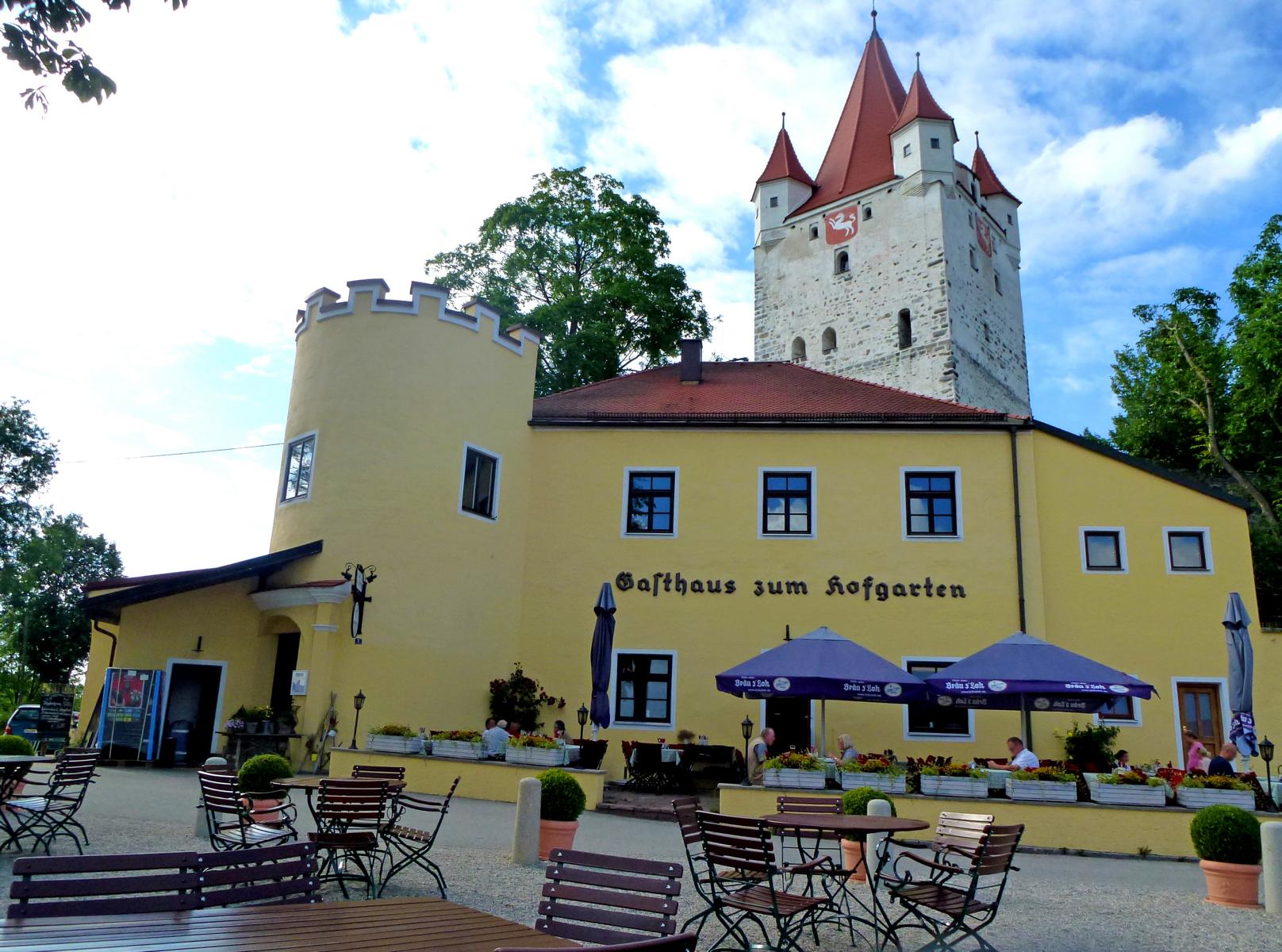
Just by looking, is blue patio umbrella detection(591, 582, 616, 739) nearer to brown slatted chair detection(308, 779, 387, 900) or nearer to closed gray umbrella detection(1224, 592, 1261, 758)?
brown slatted chair detection(308, 779, 387, 900)

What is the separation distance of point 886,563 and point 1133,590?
451 cm

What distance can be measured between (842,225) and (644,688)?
28.8m

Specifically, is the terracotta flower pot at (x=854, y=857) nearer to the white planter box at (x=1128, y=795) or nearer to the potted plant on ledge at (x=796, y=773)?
the potted plant on ledge at (x=796, y=773)

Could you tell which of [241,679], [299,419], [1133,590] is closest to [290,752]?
[241,679]

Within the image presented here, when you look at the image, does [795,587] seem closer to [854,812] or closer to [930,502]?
[930,502]

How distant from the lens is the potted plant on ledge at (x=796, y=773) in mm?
13227

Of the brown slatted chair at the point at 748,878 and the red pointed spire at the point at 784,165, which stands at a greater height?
the red pointed spire at the point at 784,165

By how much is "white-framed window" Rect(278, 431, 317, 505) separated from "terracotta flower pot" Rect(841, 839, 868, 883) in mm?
12475

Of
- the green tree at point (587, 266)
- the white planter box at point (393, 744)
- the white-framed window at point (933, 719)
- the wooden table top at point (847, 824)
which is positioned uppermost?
the green tree at point (587, 266)

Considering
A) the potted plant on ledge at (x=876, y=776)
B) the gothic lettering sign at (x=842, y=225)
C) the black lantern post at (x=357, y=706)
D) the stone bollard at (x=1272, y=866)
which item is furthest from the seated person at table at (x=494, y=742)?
the gothic lettering sign at (x=842, y=225)

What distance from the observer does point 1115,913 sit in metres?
8.41

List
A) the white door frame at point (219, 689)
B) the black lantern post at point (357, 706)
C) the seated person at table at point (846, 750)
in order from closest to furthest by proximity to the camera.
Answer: the seated person at table at point (846, 750) < the black lantern post at point (357, 706) < the white door frame at point (219, 689)

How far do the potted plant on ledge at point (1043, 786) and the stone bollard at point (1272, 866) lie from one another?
4.01 metres

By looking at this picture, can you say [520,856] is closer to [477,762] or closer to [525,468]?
[477,762]
